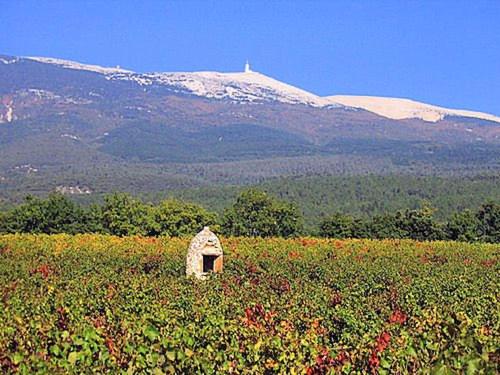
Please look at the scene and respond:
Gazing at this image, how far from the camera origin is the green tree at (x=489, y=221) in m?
62.2

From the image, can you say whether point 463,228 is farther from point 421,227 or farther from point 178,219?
point 178,219

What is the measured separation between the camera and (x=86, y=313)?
16.8 meters

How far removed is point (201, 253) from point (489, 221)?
4297cm

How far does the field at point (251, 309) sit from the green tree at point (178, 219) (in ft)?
62.6

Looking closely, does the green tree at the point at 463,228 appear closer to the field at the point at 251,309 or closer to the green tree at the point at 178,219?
the green tree at the point at 178,219

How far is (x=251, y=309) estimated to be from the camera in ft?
55.9

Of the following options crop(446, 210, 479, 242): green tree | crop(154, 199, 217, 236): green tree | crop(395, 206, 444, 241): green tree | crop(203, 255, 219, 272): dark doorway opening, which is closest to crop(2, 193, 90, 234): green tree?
crop(154, 199, 217, 236): green tree

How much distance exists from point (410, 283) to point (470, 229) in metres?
37.0

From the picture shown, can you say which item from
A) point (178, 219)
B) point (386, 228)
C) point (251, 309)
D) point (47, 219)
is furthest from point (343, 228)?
point (251, 309)

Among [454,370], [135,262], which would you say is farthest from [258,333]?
[135,262]

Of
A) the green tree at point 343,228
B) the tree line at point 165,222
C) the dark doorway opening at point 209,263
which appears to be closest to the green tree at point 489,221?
the tree line at point 165,222

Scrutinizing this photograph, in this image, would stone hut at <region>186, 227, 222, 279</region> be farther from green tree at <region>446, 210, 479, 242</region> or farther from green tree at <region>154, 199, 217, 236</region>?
green tree at <region>446, 210, 479, 242</region>

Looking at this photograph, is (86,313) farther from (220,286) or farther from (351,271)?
(351,271)

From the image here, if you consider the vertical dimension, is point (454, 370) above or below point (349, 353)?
above
